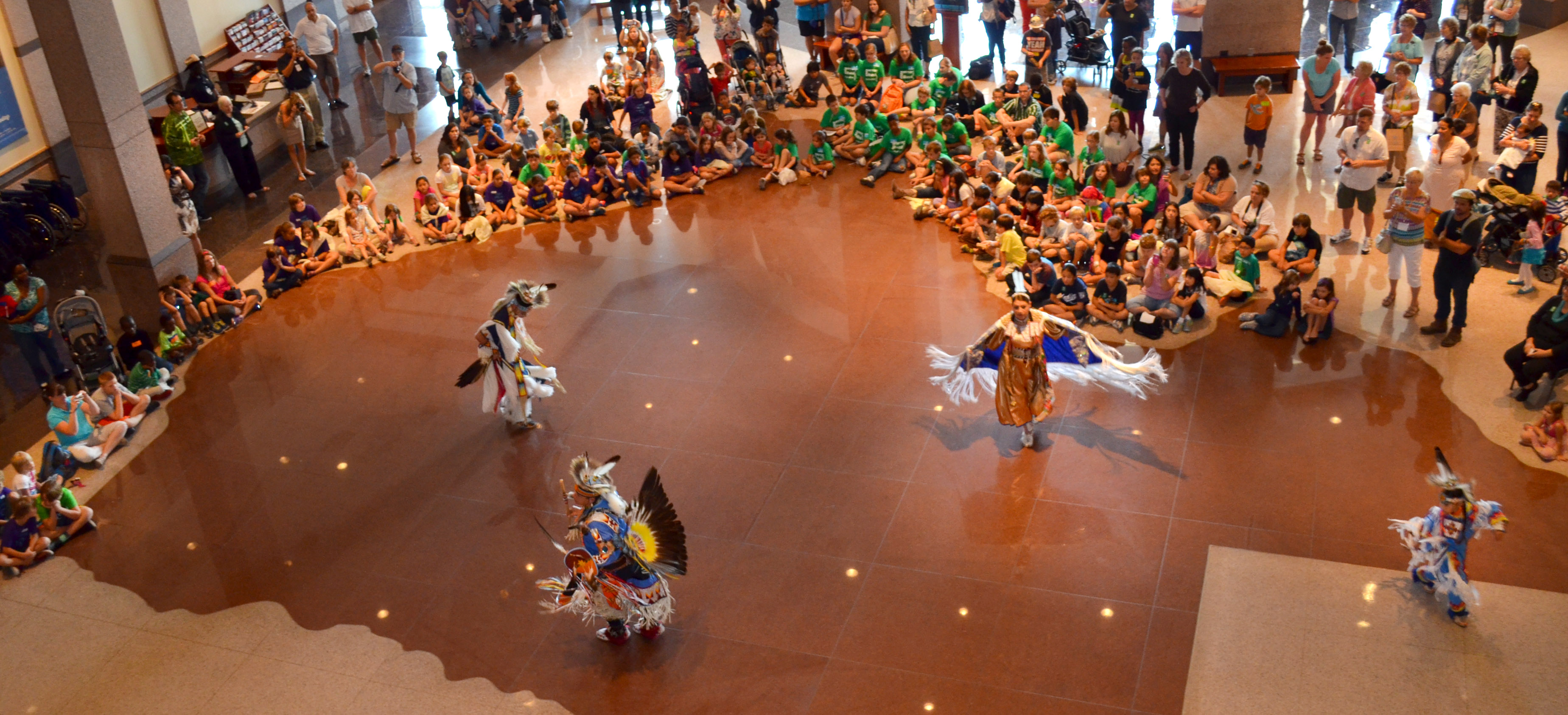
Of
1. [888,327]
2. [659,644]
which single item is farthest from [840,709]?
[888,327]

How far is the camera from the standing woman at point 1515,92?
12055 millimetres

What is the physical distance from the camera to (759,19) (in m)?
18.1

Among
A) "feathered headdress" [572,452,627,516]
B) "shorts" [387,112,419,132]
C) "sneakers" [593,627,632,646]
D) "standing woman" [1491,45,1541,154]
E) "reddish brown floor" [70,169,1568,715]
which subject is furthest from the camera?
"shorts" [387,112,419,132]

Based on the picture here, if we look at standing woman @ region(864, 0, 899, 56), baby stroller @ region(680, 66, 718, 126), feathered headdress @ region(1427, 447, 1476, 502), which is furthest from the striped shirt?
baby stroller @ region(680, 66, 718, 126)

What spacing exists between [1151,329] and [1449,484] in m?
3.54

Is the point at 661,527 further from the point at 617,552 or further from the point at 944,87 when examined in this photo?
the point at 944,87

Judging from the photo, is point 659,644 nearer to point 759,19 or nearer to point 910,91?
point 910,91

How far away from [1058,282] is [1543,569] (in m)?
4.36

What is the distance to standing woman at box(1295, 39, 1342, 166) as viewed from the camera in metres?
12.6

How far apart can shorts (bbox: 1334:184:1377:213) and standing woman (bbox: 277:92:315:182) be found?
11410mm

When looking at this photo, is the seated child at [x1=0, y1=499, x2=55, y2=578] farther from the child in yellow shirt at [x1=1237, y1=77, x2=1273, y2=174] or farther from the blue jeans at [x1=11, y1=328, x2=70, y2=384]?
the child in yellow shirt at [x1=1237, y1=77, x2=1273, y2=174]

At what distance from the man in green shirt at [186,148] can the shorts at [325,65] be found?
2520 millimetres

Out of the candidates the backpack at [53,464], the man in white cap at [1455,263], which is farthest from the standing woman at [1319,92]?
the backpack at [53,464]

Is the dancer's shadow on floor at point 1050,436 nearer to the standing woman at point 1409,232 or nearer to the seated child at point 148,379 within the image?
the standing woman at point 1409,232
